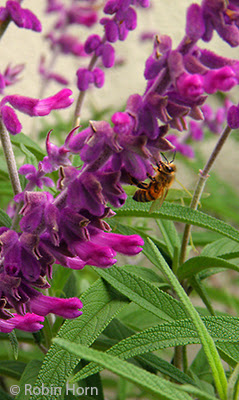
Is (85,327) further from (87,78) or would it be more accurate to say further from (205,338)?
(87,78)

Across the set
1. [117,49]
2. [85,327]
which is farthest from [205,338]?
[117,49]

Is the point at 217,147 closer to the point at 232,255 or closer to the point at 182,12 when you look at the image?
the point at 232,255

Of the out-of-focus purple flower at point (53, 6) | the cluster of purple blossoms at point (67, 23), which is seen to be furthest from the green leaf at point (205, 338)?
the out-of-focus purple flower at point (53, 6)

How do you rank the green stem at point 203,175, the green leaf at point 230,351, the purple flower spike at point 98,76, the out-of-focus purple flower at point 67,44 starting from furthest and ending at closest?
the out-of-focus purple flower at point 67,44, the purple flower spike at point 98,76, the green stem at point 203,175, the green leaf at point 230,351

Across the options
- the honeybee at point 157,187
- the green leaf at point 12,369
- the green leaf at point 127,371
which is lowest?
the green leaf at point 12,369

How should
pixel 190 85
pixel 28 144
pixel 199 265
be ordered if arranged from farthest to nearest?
pixel 28 144, pixel 199 265, pixel 190 85

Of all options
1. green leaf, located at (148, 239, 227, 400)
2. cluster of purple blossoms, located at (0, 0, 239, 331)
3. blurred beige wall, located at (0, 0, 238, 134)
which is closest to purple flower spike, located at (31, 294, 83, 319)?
cluster of purple blossoms, located at (0, 0, 239, 331)

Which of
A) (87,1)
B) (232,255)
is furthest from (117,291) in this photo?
(87,1)

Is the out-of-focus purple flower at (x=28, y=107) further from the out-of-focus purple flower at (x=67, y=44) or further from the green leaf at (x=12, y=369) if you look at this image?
the out-of-focus purple flower at (x=67, y=44)
